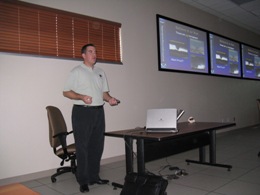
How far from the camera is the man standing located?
260 centimetres

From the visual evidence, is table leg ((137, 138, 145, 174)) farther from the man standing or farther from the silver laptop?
the man standing

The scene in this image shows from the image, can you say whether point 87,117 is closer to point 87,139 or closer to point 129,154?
point 87,139

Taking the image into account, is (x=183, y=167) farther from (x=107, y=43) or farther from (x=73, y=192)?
(x=107, y=43)

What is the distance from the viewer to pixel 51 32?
10.6 ft

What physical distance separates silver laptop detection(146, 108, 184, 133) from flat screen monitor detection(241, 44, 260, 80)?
5541 mm

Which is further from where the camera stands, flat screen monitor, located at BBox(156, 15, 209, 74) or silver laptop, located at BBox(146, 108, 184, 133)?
flat screen monitor, located at BBox(156, 15, 209, 74)

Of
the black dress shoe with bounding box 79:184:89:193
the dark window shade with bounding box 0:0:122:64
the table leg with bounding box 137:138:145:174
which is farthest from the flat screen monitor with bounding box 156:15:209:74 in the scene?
the black dress shoe with bounding box 79:184:89:193

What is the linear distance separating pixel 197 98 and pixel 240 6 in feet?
8.01

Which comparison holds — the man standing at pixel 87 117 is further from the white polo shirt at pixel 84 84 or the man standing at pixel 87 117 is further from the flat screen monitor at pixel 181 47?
the flat screen monitor at pixel 181 47

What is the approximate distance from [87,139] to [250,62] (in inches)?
259

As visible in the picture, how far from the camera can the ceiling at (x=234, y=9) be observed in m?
5.37

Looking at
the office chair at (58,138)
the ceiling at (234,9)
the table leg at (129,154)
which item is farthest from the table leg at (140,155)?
the ceiling at (234,9)

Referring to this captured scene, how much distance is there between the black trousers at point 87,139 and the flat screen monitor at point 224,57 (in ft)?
13.1

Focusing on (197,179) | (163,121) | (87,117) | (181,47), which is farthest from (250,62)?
(87,117)
